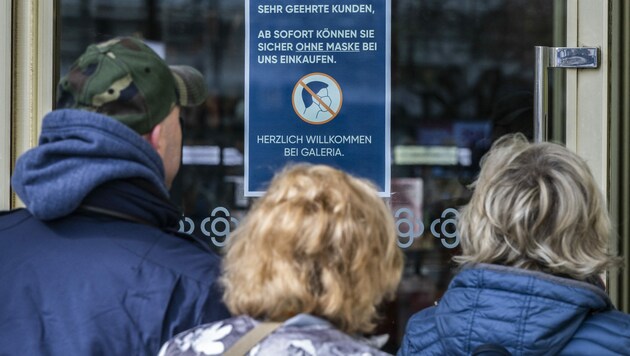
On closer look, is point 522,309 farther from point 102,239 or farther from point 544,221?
point 102,239

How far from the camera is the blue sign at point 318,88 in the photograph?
11.4 feet

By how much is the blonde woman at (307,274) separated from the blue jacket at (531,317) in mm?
412

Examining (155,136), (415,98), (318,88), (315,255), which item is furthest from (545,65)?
(315,255)

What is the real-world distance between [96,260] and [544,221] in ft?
3.14

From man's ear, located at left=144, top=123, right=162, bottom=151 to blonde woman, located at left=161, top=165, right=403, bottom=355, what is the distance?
380 mm

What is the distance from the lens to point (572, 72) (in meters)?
3.42

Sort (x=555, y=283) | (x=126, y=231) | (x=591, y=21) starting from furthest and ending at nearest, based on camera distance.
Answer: (x=591, y=21) < (x=555, y=283) < (x=126, y=231)

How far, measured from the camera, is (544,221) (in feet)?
7.08

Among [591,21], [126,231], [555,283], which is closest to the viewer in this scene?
[126,231]

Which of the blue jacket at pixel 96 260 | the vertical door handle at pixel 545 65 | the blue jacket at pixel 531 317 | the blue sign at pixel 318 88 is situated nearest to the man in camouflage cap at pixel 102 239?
the blue jacket at pixel 96 260

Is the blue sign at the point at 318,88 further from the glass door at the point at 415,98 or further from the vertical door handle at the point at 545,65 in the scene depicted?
the vertical door handle at the point at 545,65

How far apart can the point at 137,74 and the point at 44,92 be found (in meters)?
1.53

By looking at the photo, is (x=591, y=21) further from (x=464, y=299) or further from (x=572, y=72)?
(x=464, y=299)

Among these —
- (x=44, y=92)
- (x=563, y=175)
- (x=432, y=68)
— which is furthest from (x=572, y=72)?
(x=44, y=92)
